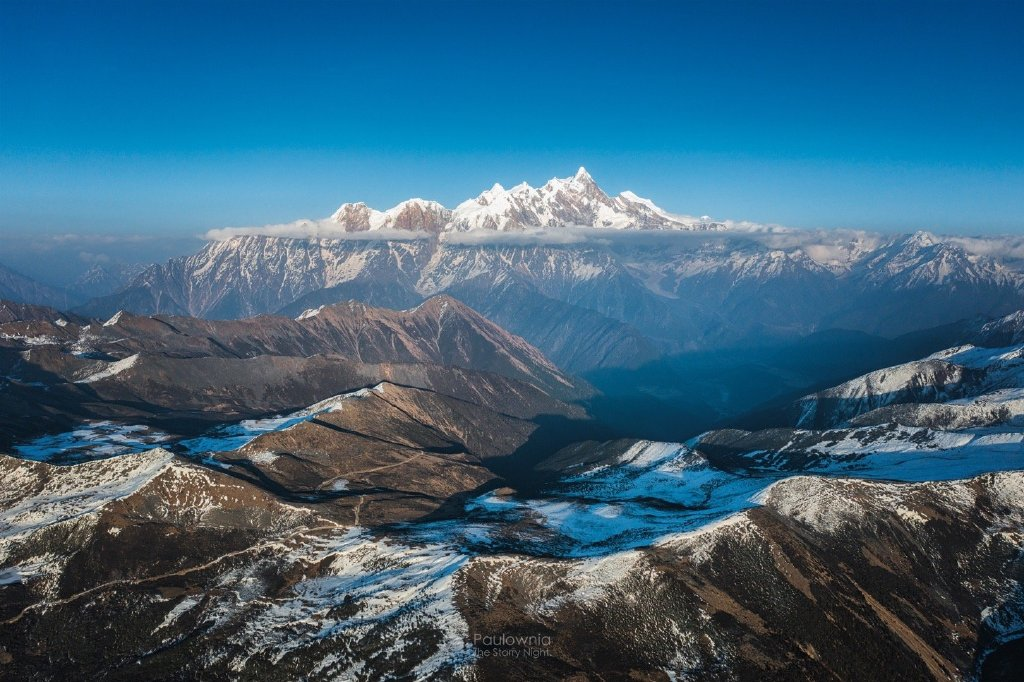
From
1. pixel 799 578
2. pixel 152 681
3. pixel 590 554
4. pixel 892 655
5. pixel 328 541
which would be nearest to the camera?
pixel 152 681

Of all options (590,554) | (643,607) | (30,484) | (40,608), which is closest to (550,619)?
(643,607)

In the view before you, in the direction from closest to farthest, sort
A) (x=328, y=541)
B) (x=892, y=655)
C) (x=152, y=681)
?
(x=152, y=681), (x=892, y=655), (x=328, y=541)

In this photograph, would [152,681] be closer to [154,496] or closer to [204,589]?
[204,589]

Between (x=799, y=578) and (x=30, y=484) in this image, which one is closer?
(x=799, y=578)

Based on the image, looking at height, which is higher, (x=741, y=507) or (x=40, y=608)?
(x=741, y=507)

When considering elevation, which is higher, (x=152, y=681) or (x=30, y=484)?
(x=30, y=484)

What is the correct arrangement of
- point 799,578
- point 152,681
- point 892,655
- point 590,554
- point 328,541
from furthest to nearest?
point 328,541 → point 590,554 → point 799,578 → point 892,655 → point 152,681

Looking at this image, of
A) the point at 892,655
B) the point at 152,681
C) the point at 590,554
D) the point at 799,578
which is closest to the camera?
the point at 152,681

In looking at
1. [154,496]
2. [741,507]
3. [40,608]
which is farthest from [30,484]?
[741,507]

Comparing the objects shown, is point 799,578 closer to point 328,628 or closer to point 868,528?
point 868,528

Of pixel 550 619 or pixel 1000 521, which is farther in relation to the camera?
pixel 1000 521
